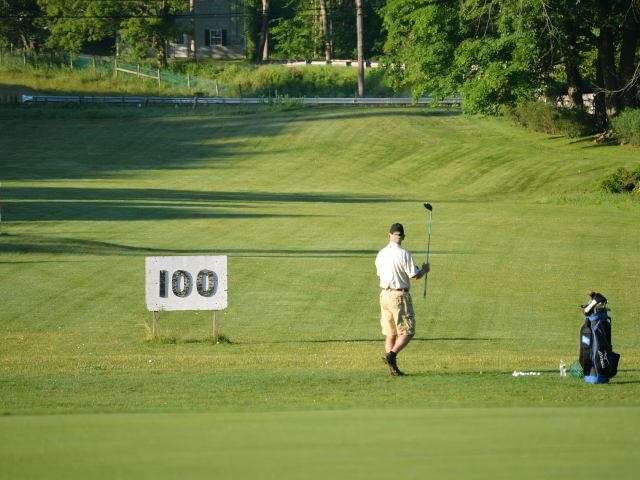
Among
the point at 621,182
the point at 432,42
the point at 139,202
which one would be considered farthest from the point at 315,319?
the point at 432,42

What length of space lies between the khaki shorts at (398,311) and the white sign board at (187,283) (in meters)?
4.73

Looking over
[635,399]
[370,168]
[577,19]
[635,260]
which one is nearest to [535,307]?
[635,260]

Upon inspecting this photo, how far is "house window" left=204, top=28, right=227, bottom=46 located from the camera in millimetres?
103906

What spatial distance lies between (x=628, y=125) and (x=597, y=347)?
4085 centimetres

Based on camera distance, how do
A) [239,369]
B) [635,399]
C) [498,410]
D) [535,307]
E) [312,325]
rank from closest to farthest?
[498,410]
[635,399]
[239,369]
[312,325]
[535,307]

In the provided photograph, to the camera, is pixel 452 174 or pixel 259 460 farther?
pixel 452 174

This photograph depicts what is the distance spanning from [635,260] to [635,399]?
1697 centimetres

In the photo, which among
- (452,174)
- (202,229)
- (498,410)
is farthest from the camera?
(452,174)

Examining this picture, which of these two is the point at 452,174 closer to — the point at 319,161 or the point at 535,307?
the point at 319,161

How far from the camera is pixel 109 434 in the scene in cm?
1020

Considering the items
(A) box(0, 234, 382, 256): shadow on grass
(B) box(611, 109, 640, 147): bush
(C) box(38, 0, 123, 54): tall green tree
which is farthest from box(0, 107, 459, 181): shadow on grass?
(A) box(0, 234, 382, 256): shadow on grass

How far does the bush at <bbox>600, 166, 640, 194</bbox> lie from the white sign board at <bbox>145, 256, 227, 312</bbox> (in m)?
30.2

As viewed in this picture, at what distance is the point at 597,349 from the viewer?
1432 centimetres

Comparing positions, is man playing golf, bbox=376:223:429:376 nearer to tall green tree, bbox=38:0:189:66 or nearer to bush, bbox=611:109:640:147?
bush, bbox=611:109:640:147
